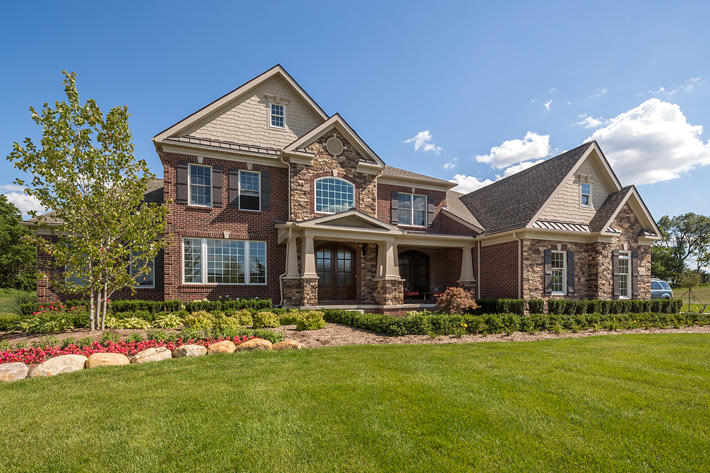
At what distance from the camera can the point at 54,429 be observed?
391 centimetres

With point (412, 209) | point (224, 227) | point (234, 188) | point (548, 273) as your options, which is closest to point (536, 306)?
point (548, 273)

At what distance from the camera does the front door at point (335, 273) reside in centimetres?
1627

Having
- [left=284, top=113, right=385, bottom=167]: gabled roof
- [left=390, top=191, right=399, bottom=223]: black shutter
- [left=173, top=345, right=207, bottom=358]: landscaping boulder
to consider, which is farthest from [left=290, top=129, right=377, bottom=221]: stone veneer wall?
[left=173, top=345, right=207, bottom=358]: landscaping boulder

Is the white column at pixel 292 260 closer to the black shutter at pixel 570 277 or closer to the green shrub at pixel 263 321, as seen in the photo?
the green shrub at pixel 263 321

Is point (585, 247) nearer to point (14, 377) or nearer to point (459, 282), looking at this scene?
point (459, 282)

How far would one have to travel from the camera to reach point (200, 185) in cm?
1458

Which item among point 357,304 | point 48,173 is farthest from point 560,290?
point 48,173

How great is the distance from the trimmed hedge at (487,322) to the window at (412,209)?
7.44 m

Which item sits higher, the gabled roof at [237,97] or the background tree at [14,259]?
the gabled roof at [237,97]

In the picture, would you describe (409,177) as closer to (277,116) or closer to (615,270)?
(277,116)

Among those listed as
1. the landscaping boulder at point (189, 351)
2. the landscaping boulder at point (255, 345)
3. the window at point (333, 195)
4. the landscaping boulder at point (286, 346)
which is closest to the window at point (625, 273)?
the window at point (333, 195)

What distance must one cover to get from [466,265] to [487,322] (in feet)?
24.1

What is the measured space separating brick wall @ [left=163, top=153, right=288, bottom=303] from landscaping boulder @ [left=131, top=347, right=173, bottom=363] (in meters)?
7.22

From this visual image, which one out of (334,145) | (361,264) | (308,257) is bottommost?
(361,264)
